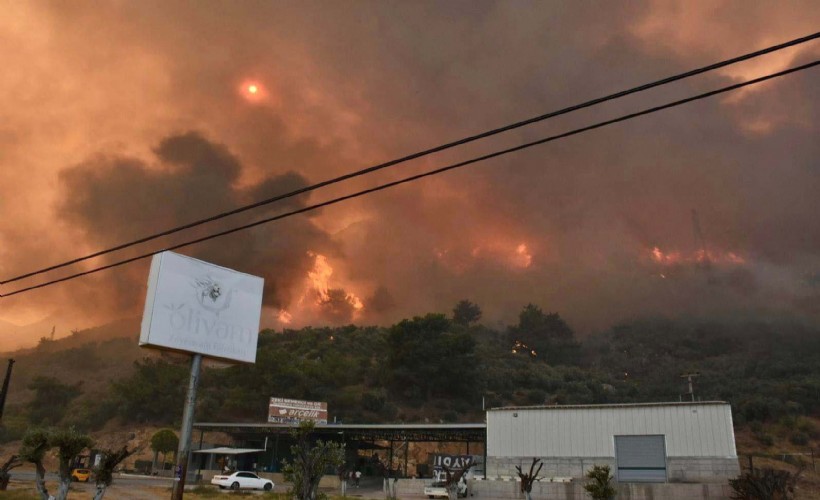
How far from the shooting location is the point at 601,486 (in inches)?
1565

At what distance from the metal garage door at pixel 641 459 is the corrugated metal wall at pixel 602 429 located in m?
0.50

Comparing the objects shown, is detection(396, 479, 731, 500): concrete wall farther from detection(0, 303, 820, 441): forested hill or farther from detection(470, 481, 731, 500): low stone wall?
detection(0, 303, 820, 441): forested hill

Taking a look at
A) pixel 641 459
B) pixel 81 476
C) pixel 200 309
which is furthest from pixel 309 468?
pixel 81 476

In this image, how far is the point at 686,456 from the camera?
4250 cm

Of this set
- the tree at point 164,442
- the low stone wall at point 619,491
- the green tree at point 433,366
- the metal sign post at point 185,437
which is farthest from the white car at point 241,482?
the green tree at point 433,366

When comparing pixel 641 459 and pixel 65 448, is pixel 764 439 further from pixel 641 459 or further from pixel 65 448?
pixel 65 448

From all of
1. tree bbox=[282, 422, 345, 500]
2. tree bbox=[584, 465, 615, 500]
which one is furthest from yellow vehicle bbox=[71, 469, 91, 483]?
tree bbox=[584, 465, 615, 500]

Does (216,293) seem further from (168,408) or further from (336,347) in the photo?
(336,347)

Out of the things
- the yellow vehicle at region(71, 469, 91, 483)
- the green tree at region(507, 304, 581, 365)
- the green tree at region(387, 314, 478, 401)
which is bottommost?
the yellow vehicle at region(71, 469, 91, 483)

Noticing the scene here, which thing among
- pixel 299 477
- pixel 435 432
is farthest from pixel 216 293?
pixel 435 432

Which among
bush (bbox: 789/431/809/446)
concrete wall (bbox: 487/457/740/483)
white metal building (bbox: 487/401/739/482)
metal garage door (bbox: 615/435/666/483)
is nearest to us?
concrete wall (bbox: 487/457/740/483)

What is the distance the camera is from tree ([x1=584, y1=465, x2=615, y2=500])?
129 ft

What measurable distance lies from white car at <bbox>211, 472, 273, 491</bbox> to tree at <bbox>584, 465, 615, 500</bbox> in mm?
29300

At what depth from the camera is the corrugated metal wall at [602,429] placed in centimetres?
4231
